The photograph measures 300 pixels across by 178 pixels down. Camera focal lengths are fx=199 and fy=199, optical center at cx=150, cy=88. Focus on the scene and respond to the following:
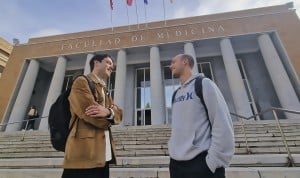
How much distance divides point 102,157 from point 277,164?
146 inches

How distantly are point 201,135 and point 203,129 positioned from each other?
59 millimetres

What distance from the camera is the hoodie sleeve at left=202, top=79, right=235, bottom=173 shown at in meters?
1.55

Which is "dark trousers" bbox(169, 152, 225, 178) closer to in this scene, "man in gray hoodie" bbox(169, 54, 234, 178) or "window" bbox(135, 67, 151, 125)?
"man in gray hoodie" bbox(169, 54, 234, 178)

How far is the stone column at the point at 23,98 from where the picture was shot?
15.0 metres

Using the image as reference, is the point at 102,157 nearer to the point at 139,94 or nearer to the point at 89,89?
the point at 89,89

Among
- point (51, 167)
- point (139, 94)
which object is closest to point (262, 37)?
point (139, 94)

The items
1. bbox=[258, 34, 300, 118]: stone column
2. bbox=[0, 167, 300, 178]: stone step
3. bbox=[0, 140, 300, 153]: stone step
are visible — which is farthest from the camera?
bbox=[258, 34, 300, 118]: stone column

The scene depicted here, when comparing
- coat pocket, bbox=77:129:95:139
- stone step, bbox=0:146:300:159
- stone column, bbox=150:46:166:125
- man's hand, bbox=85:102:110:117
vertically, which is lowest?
coat pocket, bbox=77:129:95:139

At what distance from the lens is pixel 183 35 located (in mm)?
16578

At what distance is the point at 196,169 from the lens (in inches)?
64.3

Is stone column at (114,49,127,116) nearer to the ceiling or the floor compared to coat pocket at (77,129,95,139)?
nearer to the ceiling

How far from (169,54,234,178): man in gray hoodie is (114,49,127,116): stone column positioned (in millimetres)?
12867

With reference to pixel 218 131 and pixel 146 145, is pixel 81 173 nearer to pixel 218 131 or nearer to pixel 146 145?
pixel 218 131

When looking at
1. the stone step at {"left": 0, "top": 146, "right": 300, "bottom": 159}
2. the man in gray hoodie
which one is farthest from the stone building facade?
the man in gray hoodie
